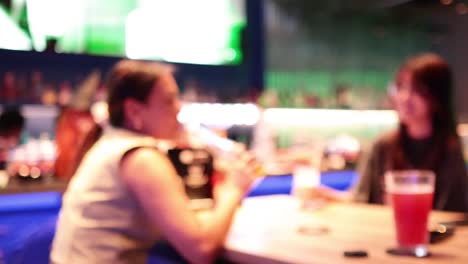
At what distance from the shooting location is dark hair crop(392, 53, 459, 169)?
92.0 inches

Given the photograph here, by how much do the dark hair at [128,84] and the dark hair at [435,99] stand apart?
1053mm

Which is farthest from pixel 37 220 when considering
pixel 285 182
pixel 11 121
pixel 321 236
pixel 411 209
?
pixel 411 209

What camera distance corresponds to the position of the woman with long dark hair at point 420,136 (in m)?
2.28

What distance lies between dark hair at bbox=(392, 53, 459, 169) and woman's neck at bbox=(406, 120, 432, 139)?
0.06 ft

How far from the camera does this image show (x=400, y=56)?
654 cm

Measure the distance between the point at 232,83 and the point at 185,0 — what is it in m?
0.77

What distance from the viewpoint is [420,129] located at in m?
2.39

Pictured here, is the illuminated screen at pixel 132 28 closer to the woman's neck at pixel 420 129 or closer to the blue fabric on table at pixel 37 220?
the blue fabric on table at pixel 37 220

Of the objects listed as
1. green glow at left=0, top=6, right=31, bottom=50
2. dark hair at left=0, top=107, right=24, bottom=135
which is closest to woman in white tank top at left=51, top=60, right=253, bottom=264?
dark hair at left=0, top=107, right=24, bottom=135

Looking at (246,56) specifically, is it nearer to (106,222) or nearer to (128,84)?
(128,84)

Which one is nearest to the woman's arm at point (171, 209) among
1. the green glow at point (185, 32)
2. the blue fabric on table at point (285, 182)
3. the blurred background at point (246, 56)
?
the blurred background at point (246, 56)

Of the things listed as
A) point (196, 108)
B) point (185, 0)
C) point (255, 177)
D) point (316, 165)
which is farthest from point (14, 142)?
point (255, 177)

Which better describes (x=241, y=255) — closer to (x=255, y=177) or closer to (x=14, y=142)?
(x=255, y=177)

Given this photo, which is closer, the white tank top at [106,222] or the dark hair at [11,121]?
the white tank top at [106,222]
